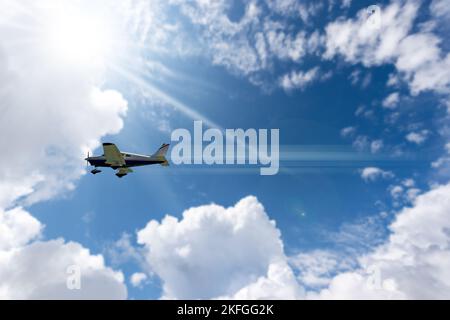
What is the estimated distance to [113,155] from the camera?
78.6m

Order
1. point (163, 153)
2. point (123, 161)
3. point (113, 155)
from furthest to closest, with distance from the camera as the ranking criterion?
point (163, 153)
point (123, 161)
point (113, 155)

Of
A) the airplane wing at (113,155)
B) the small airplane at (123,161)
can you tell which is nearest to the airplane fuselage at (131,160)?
the small airplane at (123,161)

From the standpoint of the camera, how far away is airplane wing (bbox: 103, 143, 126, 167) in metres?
75.4

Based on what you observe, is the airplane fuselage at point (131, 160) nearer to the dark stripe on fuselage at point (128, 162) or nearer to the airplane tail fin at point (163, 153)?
the dark stripe on fuselage at point (128, 162)

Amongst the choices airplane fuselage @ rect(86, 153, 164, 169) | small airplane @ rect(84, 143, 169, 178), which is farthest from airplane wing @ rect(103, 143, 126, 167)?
airplane fuselage @ rect(86, 153, 164, 169)

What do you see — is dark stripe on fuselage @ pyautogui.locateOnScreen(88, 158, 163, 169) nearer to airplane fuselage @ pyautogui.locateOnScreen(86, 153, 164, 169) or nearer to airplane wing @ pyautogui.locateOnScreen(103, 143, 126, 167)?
airplane fuselage @ pyautogui.locateOnScreen(86, 153, 164, 169)

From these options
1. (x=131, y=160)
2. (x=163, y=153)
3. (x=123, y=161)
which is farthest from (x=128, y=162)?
(x=163, y=153)

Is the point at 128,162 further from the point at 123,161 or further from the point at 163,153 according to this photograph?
the point at 163,153

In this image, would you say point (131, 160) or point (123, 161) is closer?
point (123, 161)
